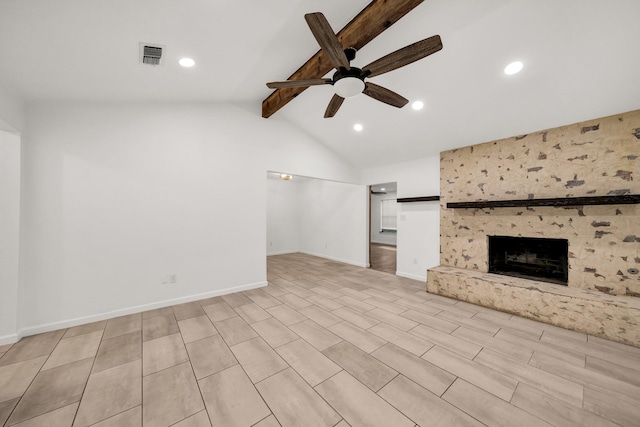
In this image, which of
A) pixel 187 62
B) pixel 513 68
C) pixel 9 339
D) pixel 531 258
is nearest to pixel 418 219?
pixel 531 258

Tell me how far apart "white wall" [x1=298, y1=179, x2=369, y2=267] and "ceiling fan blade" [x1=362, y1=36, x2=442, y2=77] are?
4157 millimetres

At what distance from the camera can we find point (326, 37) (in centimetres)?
163

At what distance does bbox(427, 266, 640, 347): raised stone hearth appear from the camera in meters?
2.47

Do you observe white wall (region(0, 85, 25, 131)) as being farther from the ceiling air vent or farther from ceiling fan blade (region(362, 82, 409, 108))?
ceiling fan blade (region(362, 82, 409, 108))

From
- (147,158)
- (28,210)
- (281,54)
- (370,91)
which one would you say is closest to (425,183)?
(370,91)

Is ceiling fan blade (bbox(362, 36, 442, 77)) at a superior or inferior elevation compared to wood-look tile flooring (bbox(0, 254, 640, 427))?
superior

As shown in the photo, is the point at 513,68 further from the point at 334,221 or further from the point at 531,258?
the point at 334,221

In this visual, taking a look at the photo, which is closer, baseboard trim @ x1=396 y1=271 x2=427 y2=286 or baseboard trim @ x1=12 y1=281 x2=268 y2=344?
baseboard trim @ x1=12 y1=281 x2=268 y2=344

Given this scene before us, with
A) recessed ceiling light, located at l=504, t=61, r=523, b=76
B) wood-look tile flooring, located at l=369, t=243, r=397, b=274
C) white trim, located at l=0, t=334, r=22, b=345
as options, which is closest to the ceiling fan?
recessed ceiling light, located at l=504, t=61, r=523, b=76

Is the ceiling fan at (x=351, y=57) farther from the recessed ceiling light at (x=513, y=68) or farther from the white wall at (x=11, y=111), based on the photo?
the white wall at (x=11, y=111)

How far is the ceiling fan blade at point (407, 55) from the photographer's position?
170cm

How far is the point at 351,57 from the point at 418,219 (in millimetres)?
3613

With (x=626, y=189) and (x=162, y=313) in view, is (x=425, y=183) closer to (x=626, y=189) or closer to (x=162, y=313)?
(x=626, y=189)

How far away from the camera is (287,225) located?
27.0 feet
